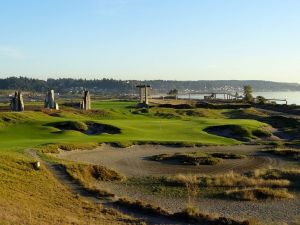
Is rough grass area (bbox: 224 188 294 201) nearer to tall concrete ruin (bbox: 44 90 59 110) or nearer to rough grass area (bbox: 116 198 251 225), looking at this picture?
rough grass area (bbox: 116 198 251 225)

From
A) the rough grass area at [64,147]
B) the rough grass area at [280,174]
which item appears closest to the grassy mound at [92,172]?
the rough grass area at [64,147]

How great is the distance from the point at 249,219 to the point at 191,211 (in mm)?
2661

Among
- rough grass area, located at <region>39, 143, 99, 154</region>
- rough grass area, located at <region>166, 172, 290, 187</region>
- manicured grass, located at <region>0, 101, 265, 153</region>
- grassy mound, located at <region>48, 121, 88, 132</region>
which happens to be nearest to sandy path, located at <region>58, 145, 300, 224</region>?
rough grass area, located at <region>39, 143, 99, 154</region>

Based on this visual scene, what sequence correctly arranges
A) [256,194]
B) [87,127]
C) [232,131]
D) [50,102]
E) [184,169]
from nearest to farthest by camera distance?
[256,194] < [184,169] < [87,127] < [232,131] < [50,102]

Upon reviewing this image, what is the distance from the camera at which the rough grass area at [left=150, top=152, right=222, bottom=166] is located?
39.8 m

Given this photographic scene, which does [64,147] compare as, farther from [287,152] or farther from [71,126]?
[287,152]

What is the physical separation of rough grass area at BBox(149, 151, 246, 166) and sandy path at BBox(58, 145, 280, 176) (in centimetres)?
77

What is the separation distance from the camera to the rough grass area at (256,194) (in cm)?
2870

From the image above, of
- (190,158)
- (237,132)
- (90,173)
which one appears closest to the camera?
(90,173)

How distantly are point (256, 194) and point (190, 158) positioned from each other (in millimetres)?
12061

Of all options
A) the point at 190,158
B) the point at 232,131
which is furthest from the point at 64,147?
the point at 232,131

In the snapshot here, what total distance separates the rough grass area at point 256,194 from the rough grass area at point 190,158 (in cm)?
995

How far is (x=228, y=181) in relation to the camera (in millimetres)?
32625

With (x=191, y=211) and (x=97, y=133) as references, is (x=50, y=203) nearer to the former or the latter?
(x=191, y=211)
